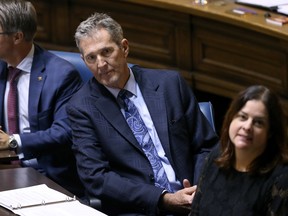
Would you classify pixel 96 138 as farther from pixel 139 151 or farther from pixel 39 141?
pixel 39 141

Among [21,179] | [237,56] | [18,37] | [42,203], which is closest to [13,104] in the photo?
[18,37]

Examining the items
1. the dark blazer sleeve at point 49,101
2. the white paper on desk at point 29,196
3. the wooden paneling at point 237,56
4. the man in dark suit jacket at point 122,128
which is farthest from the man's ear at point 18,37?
the wooden paneling at point 237,56

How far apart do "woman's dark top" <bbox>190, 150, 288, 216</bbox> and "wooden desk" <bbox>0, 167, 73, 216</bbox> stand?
644 mm

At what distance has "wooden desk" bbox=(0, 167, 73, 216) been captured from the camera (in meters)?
3.40

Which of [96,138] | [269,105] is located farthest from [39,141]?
[269,105]

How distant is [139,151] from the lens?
138 inches

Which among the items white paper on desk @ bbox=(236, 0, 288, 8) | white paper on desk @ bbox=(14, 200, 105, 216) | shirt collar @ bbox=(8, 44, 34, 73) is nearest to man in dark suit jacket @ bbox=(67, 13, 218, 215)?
white paper on desk @ bbox=(14, 200, 105, 216)

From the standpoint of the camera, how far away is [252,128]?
274 centimetres

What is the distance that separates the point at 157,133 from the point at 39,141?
61 centimetres

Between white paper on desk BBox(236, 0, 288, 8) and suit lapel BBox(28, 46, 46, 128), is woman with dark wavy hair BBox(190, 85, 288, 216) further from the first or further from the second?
white paper on desk BBox(236, 0, 288, 8)

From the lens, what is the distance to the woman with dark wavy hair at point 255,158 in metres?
2.74

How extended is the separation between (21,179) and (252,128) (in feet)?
3.68

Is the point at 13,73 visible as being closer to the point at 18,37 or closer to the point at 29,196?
the point at 18,37

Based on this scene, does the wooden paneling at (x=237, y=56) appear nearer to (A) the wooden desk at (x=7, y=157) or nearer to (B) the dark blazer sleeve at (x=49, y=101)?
(B) the dark blazer sleeve at (x=49, y=101)
